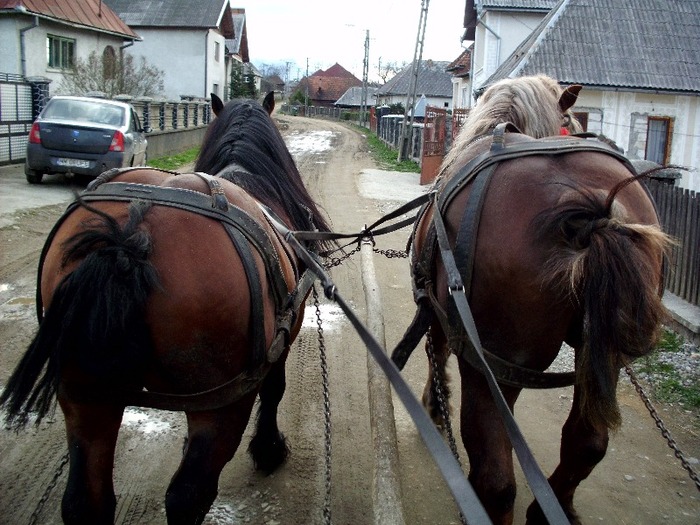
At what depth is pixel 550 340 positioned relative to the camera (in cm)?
251

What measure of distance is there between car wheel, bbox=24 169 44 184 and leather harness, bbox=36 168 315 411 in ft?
37.0

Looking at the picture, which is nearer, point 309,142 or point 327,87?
point 309,142

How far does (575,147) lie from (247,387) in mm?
1585

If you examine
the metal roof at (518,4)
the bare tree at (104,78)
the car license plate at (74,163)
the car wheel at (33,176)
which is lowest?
the car wheel at (33,176)

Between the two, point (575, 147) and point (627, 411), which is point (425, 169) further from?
point (575, 147)

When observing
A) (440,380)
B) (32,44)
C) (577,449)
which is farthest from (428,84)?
(577,449)

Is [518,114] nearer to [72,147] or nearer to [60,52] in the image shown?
[72,147]

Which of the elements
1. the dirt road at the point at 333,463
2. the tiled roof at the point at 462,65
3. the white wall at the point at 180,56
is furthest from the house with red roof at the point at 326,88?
the dirt road at the point at 333,463

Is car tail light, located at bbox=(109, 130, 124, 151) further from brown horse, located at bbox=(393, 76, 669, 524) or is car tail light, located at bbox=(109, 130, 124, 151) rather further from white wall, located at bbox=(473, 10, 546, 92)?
white wall, located at bbox=(473, 10, 546, 92)

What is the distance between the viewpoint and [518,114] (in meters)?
Result: 3.40

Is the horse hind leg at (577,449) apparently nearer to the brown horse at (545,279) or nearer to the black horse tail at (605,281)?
the brown horse at (545,279)

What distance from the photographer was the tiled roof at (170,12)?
33.8m

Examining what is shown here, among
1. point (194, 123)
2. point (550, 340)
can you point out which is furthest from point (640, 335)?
point (194, 123)

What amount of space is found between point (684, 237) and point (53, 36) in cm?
2097
